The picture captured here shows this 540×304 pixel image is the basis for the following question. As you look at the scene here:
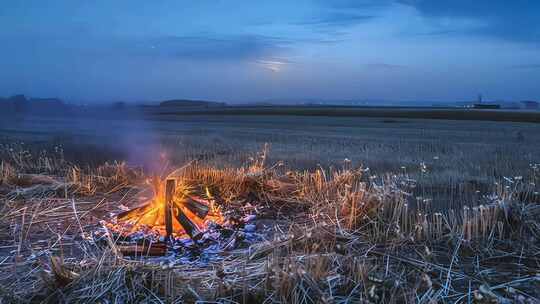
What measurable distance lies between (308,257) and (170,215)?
78.1 inches

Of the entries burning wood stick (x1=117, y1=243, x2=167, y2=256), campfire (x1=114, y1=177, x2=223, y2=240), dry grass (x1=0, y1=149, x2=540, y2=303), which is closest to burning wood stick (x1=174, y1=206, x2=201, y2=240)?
campfire (x1=114, y1=177, x2=223, y2=240)

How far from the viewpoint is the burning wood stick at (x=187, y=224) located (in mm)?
5566

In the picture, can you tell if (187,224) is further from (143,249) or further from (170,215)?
(143,249)

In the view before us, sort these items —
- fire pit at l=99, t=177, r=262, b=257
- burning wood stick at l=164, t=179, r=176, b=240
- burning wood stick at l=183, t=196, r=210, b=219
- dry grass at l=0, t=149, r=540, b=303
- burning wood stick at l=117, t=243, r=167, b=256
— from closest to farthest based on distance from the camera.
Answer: dry grass at l=0, t=149, r=540, b=303 < burning wood stick at l=117, t=243, r=167, b=256 < fire pit at l=99, t=177, r=262, b=257 < burning wood stick at l=164, t=179, r=176, b=240 < burning wood stick at l=183, t=196, r=210, b=219

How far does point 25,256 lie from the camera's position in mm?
4996

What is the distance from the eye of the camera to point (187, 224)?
5.64 metres

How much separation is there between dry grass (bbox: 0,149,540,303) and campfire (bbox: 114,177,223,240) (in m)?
0.51

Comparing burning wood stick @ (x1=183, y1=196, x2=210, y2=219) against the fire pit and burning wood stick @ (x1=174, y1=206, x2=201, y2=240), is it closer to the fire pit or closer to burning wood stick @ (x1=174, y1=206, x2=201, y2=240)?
the fire pit

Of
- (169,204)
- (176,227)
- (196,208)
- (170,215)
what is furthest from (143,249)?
(196,208)

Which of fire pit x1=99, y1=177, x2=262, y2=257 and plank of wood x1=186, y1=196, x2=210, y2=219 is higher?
plank of wood x1=186, y1=196, x2=210, y2=219

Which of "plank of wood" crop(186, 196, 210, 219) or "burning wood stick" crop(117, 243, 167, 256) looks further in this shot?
"plank of wood" crop(186, 196, 210, 219)

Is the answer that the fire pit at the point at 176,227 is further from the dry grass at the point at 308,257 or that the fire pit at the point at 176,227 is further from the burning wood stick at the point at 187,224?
the dry grass at the point at 308,257

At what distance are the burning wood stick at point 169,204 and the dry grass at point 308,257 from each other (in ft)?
2.63

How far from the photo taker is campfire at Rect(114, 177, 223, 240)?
5629mm
